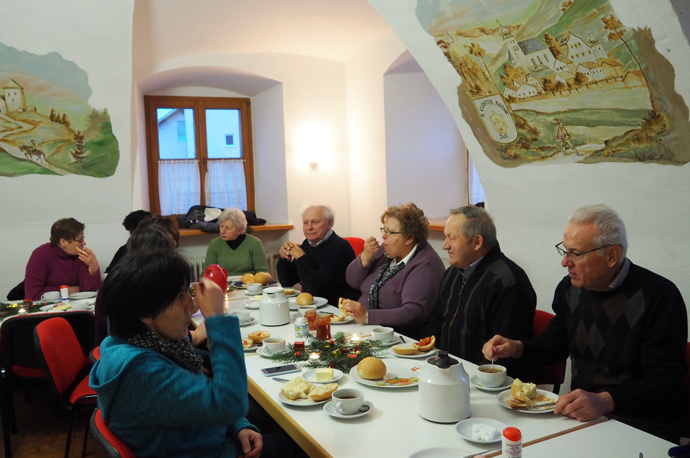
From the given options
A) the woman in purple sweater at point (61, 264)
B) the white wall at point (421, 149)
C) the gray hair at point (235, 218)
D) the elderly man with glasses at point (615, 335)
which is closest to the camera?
the elderly man with glasses at point (615, 335)

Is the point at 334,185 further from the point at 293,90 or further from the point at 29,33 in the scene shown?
the point at 29,33

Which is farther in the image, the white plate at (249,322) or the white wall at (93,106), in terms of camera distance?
the white wall at (93,106)

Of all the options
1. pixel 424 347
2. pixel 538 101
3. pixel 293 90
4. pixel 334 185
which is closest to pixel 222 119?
pixel 293 90

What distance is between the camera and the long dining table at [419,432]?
1466 mm

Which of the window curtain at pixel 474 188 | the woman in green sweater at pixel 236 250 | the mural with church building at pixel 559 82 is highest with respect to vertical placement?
the mural with church building at pixel 559 82

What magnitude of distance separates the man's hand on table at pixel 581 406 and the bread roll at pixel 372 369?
0.57 meters

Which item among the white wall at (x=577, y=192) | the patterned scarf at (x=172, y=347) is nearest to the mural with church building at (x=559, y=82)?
the white wall at (x=577, y=192)

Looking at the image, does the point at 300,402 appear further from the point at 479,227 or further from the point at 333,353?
the point at 479,227

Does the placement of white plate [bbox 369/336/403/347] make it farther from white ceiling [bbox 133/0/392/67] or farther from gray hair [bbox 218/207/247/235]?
white ceiling [bbox 133/0/392/67]

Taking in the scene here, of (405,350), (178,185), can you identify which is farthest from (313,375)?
(178,185)

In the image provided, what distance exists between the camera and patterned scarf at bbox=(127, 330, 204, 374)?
4.88 ft

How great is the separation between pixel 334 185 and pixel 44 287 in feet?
11.0

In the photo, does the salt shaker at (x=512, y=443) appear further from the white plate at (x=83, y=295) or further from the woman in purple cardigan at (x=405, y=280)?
the white plate at (x=83, y=295)

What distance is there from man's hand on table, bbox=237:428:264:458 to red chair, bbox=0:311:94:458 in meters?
1.78
